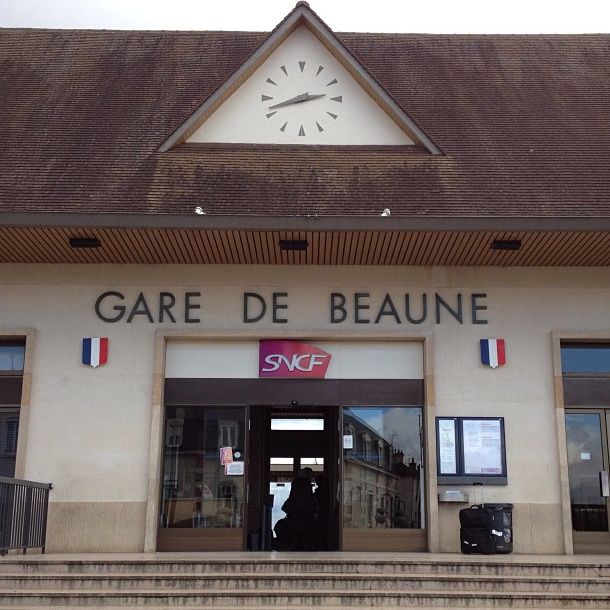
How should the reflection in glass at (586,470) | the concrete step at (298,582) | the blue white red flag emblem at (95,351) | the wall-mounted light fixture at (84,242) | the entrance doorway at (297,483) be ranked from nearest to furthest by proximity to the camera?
the concrete step at (298,582) < the wall-mounted light fixture at (84,242) < the reflection in glass at (586,470) < the blue white red flag emblem at (95,351) < the entrance doorway at (297,483)

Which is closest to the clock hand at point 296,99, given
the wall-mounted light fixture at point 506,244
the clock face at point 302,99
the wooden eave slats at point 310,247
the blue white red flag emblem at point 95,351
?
the clock face at point 302,99

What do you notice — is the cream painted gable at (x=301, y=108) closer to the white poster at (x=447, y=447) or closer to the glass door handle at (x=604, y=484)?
the white poster at (x=447, y=447)

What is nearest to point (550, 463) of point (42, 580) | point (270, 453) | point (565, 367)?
point (565, 367)

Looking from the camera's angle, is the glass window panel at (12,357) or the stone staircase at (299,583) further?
the glass window panel at (12,357)

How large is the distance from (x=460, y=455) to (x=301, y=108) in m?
5.77

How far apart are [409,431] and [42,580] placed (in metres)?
5.55

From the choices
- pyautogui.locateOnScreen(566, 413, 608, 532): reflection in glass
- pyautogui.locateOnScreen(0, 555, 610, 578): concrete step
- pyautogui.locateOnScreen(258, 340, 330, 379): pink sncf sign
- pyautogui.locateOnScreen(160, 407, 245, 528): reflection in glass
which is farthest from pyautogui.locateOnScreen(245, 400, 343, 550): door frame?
pyautogui.locateOnScreen(566, 413, 608, 532): reflection in glass

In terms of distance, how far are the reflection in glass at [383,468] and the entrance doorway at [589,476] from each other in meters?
2.12

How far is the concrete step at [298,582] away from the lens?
9.27 metres

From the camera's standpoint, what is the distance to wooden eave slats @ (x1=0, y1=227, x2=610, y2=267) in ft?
39.2

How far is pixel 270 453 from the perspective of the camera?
53.7 feet

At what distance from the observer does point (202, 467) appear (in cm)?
1282

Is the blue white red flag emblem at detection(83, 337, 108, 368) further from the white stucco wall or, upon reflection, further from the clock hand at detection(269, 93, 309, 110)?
the clock hand at detection(269, 93, 309, 110)

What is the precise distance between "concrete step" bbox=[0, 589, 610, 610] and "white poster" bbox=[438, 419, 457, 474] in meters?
3.65
